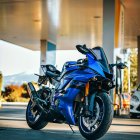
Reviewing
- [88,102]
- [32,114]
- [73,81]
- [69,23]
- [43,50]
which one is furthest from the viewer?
[43,50]

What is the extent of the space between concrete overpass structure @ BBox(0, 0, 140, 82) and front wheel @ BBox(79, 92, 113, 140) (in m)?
8.43

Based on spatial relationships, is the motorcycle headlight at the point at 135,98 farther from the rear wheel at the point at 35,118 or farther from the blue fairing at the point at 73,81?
the blue fairing at the point at 73,81

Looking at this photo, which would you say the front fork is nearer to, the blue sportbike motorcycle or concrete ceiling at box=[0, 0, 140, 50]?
the blue sportbike motorcycle

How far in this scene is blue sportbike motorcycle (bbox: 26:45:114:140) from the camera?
223 inches

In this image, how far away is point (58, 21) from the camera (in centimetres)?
2055

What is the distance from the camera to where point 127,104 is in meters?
15.3

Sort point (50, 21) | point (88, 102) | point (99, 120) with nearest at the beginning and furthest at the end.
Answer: point (99, 120), point (88, 102), point (50, 21)

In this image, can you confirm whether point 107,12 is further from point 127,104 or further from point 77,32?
point 77,32

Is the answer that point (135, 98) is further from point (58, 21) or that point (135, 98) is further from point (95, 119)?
point (58, 21)

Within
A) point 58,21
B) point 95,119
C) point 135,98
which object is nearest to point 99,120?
point 95,119

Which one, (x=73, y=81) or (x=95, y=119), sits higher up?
(x=73, y=81)

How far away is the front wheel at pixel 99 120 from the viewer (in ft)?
18.3

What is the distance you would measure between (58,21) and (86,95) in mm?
15069

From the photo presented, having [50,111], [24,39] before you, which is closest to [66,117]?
[50,111]
